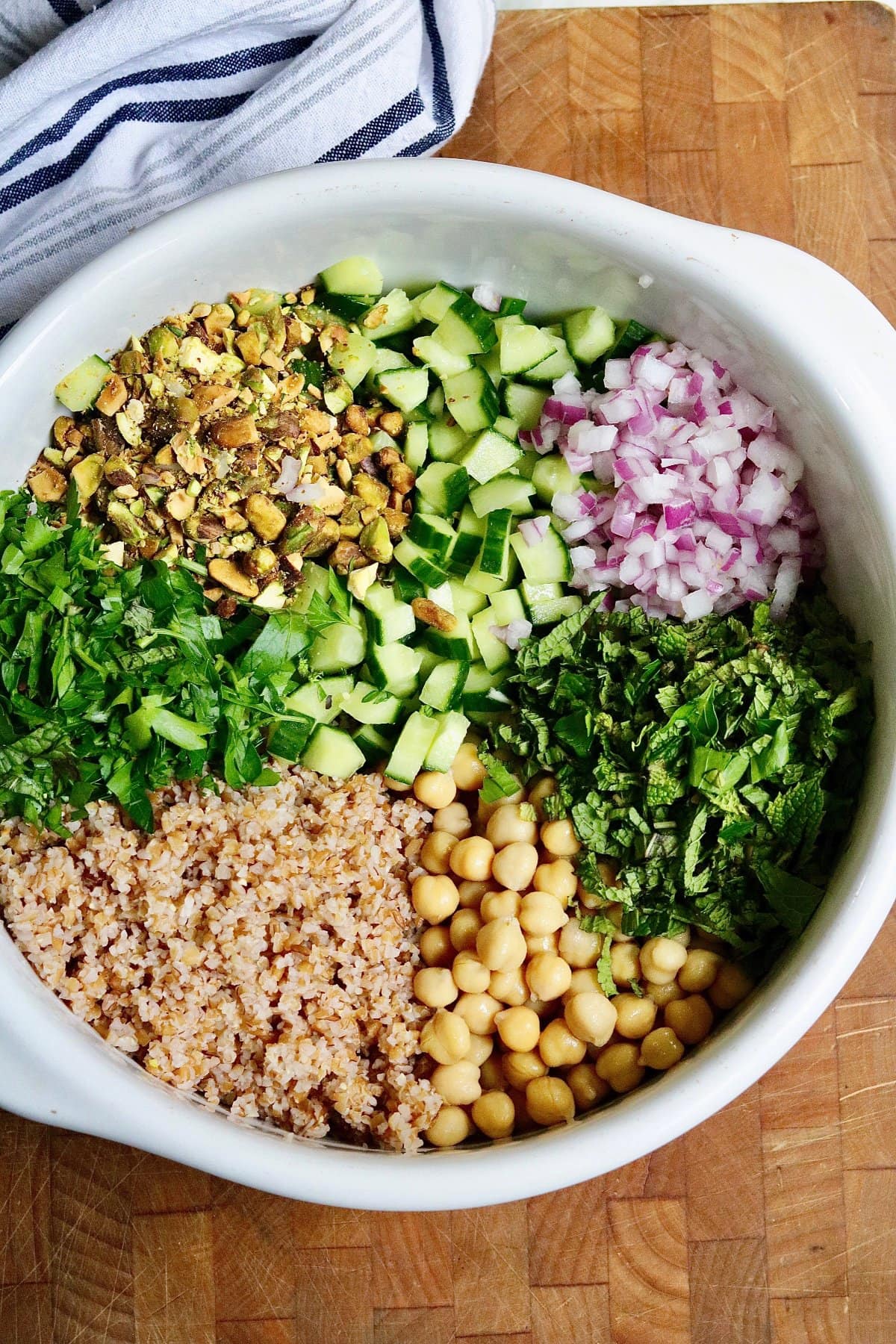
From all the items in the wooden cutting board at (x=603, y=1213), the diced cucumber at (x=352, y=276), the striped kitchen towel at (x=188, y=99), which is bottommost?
the wooden cutting board at (x=603, y=1213)

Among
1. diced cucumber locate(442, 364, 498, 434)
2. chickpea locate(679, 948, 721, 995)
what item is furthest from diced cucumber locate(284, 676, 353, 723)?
chickpea locate(679, 948, 721, 995)

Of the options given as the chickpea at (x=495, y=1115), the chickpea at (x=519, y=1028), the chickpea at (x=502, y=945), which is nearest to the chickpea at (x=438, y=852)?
the chickpea at (x=502, y=945)

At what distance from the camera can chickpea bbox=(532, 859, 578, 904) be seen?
161 cm

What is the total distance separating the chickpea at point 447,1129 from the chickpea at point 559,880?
0.34 m

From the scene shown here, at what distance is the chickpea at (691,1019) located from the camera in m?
1.56

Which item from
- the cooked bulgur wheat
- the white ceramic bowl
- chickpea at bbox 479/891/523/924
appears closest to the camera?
the white ceramic bowl

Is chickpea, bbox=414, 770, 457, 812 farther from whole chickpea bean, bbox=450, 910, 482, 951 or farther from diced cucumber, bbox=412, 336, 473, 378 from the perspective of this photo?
diced cucumber, bbox=412, 336, 473, 378

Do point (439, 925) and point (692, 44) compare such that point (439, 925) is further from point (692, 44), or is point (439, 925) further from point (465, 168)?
point (692, 44)

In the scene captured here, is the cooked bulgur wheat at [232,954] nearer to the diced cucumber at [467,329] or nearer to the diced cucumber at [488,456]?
the diced cucumber at [488,456]

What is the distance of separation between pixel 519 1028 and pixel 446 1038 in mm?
115

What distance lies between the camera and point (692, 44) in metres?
1.76

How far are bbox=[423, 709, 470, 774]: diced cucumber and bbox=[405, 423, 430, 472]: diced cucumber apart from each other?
383mm

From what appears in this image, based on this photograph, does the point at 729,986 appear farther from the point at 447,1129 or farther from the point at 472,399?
the point at 472,399

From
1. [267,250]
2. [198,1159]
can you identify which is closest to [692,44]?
[267,250]
